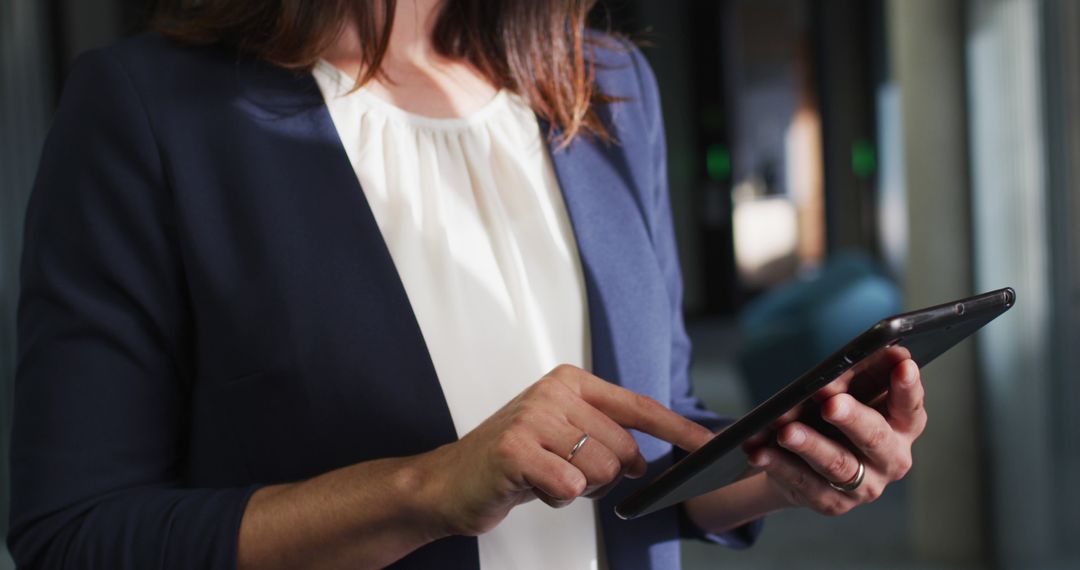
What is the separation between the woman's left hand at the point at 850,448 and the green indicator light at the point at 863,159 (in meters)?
10.6

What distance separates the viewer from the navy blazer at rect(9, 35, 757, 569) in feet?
2.73

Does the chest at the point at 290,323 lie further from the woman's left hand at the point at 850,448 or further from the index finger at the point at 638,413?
the woman's left hand at the point at 850,448

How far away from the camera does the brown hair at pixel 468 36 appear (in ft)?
3.22

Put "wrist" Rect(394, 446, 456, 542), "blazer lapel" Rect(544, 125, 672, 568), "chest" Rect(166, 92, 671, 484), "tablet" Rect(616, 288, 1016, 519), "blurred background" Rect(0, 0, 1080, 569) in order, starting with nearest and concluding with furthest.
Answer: "tablet" Rect(616, 288, 1016, 519) < "wrist" Rect(394, 446, 456, 542) < "chest" Rect(166, 92, 671, 484) < "blazer lapel" Rect(544, 125, 672, 568) < "blurred background" Rect(0, 0, 1080, 569)

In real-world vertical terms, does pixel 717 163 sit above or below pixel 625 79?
below

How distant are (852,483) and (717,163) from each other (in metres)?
10.8

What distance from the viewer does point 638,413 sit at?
0.82 metres

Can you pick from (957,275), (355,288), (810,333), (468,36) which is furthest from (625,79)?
(810,333)

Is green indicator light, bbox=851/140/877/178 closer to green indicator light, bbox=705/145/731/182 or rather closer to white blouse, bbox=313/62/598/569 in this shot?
green indicator light, bbox=705/145/731/182

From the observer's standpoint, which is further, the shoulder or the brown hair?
the shoulder

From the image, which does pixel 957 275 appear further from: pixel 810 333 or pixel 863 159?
pixel 863 159

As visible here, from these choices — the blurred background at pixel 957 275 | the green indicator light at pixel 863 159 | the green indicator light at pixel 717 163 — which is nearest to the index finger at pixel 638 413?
the blurred background at pixel 957 275

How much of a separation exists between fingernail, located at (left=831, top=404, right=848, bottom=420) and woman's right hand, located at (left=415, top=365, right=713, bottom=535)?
6.1 inches

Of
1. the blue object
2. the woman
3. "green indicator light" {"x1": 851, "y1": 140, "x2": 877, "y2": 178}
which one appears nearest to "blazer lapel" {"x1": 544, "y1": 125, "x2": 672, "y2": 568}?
the woman
